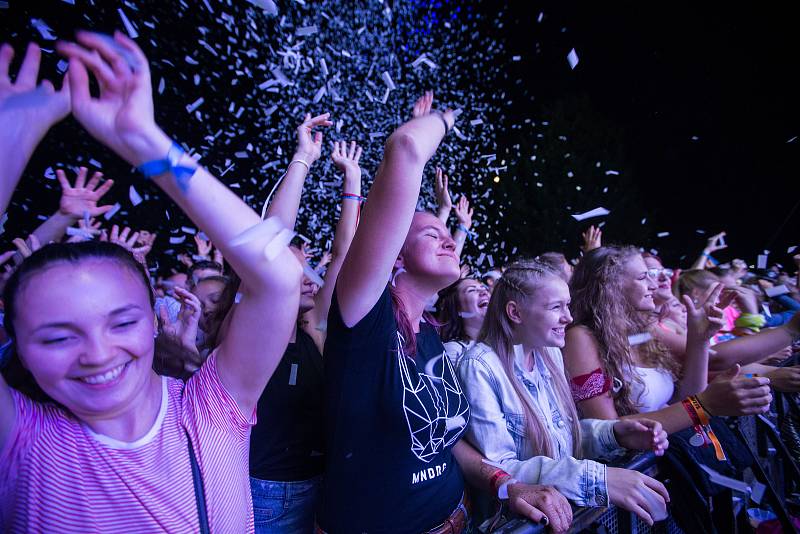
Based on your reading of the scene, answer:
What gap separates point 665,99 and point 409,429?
41.1 ft

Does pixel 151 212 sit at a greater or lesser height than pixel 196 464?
greater

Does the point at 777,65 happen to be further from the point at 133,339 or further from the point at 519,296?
the point at 133,339

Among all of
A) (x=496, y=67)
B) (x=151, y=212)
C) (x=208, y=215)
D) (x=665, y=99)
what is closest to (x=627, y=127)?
(x=665, y=99)

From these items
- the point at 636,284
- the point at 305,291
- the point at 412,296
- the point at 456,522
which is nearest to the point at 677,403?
the point at 636,284

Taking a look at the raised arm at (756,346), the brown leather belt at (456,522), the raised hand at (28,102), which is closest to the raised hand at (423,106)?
the raised hand at (28,102)

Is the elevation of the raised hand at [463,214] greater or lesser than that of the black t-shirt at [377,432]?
greater

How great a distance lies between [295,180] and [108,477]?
1.38 metres

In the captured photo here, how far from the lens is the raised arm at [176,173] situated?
1.03 meters

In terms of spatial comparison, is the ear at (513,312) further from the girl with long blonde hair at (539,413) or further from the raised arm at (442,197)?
the raised arm at (442,197)

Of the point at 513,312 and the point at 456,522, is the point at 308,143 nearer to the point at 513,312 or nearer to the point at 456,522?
the point at 513,312

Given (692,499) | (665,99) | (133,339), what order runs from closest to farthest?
(133,339) < (692,499) < (665,99)

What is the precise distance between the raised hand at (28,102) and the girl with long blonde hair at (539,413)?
1696 mm

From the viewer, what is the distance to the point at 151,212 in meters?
9.36

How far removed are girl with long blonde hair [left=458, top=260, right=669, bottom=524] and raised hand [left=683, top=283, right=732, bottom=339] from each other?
35.8 inches
